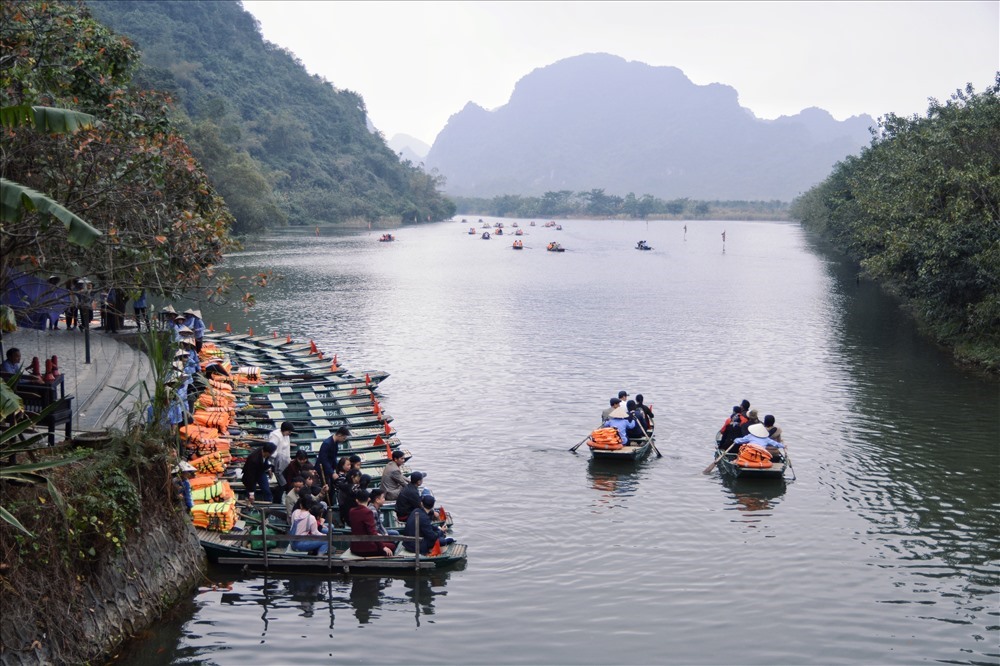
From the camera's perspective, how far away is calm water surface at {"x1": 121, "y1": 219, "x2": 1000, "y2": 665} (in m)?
15.5

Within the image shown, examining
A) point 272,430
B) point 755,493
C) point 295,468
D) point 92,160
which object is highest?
point 92,160

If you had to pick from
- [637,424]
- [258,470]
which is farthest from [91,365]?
[637,424]

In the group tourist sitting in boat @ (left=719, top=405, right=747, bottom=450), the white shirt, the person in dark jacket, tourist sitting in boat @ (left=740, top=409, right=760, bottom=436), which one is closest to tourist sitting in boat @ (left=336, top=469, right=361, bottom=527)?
the person in dark jacket

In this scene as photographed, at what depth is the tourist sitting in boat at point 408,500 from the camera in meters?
18.0

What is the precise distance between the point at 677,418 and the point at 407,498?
13.8 meters

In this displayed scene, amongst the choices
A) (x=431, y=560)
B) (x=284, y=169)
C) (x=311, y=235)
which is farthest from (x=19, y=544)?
(x=284, y=169)

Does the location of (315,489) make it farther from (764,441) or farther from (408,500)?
(764,441)

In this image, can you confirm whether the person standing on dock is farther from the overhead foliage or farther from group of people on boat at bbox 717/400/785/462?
group of people on boat at bbox 717/400/785/462

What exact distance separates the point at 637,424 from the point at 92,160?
14.9 metres

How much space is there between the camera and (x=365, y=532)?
1702 cm

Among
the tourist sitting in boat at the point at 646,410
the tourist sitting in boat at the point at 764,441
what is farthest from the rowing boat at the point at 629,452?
the tourist sitting in boat at the point at 764,441

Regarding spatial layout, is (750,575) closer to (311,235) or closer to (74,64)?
(74,64)

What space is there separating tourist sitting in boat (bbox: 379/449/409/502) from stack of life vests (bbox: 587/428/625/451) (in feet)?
21.9

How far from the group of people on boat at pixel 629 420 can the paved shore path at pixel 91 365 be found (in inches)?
466
